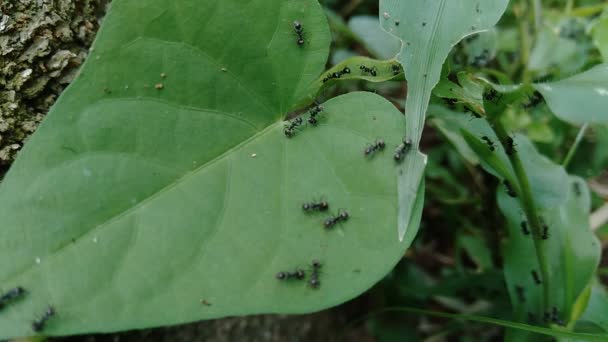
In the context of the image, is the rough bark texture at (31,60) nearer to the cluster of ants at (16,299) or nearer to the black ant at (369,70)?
the cluster of ants at (16,299)

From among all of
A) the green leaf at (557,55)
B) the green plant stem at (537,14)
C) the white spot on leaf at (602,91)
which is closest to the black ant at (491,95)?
the white spot on leaf at (602,91)

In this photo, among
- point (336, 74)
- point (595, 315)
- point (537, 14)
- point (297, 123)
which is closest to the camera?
point (297, 123)

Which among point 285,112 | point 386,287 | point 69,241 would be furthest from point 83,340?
point 386,287

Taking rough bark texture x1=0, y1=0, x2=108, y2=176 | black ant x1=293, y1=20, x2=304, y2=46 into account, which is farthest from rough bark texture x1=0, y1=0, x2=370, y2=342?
black ant x1=293, y1=20, x2=304, y2=46

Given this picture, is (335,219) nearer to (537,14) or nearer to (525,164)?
(525,164)

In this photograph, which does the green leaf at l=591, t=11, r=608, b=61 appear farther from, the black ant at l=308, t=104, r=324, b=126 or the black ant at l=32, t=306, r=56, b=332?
the black ant at l=32, t=306, r=56, b=332

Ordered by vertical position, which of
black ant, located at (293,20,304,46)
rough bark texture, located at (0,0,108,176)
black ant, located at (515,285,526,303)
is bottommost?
rough bark texture, located at (0,0,108,176)

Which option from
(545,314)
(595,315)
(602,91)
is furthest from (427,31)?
(595,315)
